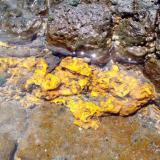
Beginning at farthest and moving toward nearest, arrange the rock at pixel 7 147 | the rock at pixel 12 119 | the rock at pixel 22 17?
the rock at pixel 22 17 → the rock at pixel 12 119 → the rock at pixel 7 147

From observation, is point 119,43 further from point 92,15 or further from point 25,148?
point 25,148

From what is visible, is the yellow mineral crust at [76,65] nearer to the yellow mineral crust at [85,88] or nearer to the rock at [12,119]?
the yellow mineral crust at [85,88]

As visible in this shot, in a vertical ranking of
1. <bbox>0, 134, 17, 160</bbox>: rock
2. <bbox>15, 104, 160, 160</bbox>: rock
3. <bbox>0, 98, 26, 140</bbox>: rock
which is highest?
<bbox>0, 98, 26, 140</bbox>: rock

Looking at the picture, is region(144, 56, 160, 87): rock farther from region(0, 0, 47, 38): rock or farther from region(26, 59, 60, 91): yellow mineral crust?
region(0, 0, 47, 38): rock

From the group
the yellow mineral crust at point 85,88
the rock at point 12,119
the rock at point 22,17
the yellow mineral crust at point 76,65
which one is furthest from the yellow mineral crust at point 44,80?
the rock at point 22,17

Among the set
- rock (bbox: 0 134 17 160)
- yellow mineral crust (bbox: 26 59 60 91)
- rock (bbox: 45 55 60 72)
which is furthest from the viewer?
rock (bbox: 45 55 60 72)

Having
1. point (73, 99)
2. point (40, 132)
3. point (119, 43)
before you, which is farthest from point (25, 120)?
point (119, 43)

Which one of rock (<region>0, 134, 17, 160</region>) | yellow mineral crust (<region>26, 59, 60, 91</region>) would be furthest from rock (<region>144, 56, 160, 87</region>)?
rock (<region>0, 134, 17, 160</region>)
